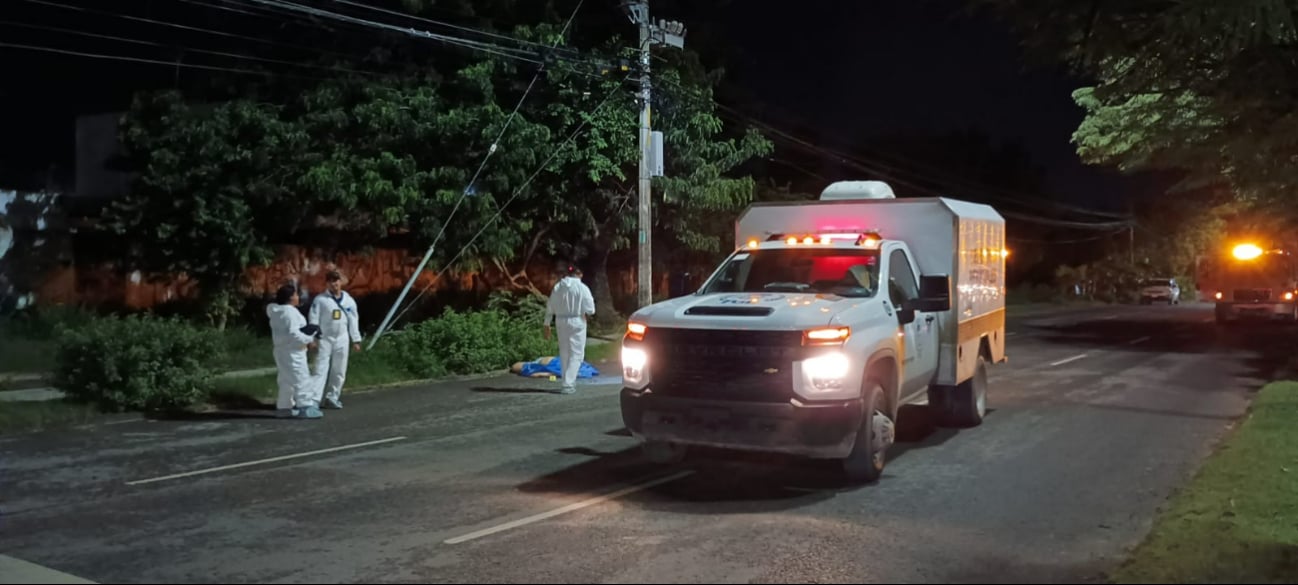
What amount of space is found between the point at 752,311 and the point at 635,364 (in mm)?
1044

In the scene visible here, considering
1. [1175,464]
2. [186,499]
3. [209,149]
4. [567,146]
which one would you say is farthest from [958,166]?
[186,499]

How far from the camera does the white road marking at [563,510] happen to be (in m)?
7.09

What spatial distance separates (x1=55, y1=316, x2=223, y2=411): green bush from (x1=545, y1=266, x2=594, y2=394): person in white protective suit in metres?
4.57

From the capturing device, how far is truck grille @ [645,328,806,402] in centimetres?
805

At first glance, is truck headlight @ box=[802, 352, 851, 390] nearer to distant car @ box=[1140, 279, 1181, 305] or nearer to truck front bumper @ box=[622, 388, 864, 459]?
truck front bumper @ box=[622, 388, 864, 459]

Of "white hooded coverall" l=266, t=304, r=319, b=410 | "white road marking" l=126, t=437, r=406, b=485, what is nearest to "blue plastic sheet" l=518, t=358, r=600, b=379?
"white hooded coverall" l=266, t=304, r=319, b=410

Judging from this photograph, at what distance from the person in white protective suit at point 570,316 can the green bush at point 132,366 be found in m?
4.57

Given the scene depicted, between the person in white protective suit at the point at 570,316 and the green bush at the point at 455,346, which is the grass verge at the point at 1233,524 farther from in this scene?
the green bush at the point at 455,346

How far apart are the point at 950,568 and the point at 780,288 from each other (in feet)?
12.3

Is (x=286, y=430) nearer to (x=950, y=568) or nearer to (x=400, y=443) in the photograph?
(x=400, y=443)

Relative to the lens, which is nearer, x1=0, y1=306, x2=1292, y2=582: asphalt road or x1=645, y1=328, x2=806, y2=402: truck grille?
x1=0, y1=306, x2=1292, y2=582: asphalt road

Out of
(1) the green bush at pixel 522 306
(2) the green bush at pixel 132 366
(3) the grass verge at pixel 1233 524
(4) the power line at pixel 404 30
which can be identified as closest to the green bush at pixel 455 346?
(1) the green bush at pixel 522 306

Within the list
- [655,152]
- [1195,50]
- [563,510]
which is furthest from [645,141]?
[1195,50]

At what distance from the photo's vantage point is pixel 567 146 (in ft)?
66.2
